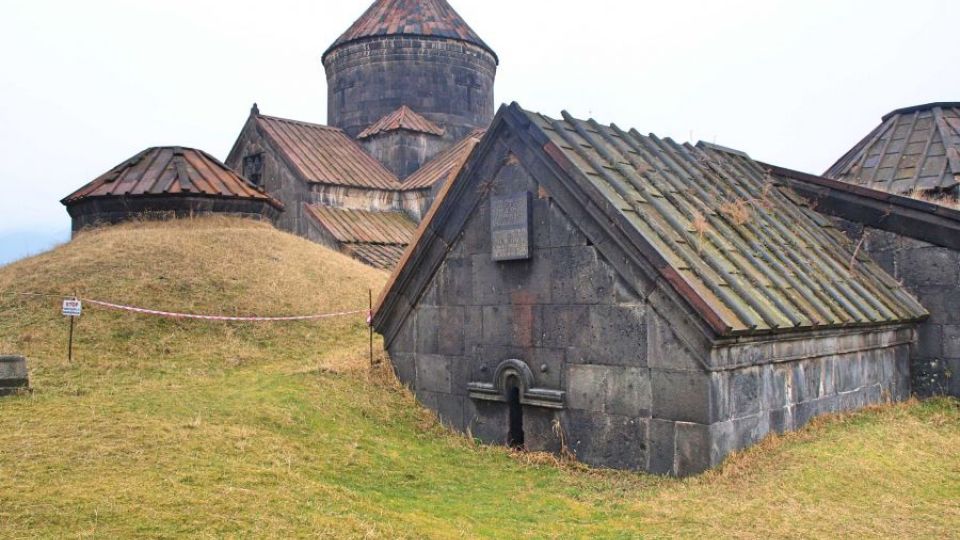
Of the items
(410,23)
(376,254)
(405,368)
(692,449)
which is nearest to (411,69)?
(410,23)

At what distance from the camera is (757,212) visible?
11.6 metres

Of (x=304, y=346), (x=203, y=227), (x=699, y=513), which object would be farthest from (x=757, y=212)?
(x=203, y=227)

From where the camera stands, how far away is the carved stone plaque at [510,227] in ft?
31.4

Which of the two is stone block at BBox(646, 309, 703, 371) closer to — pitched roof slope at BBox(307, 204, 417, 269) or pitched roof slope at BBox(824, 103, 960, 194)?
pitched roof slope at BBox(824, 103, 960, 194)

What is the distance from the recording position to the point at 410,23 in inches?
1221

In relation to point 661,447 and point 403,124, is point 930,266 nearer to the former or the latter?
point 661,447

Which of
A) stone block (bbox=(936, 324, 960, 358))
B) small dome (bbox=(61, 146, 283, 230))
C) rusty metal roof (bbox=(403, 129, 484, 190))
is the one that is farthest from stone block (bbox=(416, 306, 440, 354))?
rusty metal roof (bbox=(403, 129, 484, 190))

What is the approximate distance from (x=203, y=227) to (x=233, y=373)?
22.6ft

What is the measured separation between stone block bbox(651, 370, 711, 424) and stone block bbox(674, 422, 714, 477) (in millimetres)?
78

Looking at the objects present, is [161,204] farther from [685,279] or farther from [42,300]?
[685,279]

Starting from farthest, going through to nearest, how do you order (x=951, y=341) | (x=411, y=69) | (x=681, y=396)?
(x=411, y=69)
(x=951, y=341)
(x=681, y=396)

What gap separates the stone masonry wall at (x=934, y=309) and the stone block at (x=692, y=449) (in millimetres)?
5396

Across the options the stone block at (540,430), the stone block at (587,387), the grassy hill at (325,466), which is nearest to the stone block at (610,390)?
the stone block at (587,387)

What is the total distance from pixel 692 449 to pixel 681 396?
1.71 ft
